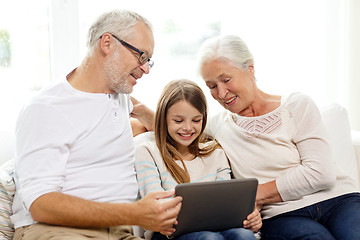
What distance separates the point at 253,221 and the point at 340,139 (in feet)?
2.30

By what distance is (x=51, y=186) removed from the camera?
162cm

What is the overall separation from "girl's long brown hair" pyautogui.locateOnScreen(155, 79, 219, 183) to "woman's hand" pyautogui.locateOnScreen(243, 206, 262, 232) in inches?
11.6

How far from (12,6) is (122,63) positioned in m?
1.31

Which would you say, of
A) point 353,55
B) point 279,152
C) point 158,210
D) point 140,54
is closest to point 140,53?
point 140,54

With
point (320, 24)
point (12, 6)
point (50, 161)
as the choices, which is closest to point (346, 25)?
point (320, 24)

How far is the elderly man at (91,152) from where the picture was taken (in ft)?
5.30

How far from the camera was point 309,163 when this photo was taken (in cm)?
197

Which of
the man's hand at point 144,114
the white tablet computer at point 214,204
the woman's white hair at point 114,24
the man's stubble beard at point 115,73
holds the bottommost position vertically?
the white tablet computer at point 214,204

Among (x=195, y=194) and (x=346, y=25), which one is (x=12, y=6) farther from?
(x=346, y=25)

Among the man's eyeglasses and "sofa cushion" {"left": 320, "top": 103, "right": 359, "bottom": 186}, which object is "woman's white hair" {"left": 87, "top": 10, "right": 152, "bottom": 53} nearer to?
the man's eyeglasses

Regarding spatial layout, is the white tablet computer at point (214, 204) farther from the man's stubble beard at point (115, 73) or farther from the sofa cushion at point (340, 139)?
the sofa cushion at point (340, 139)

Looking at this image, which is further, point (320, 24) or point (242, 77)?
point (320, 24)

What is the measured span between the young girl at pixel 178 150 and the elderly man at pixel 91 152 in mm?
77

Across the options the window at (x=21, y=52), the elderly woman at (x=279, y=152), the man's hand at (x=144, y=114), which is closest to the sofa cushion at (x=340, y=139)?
the elderly woman at (x=279, y=152)
